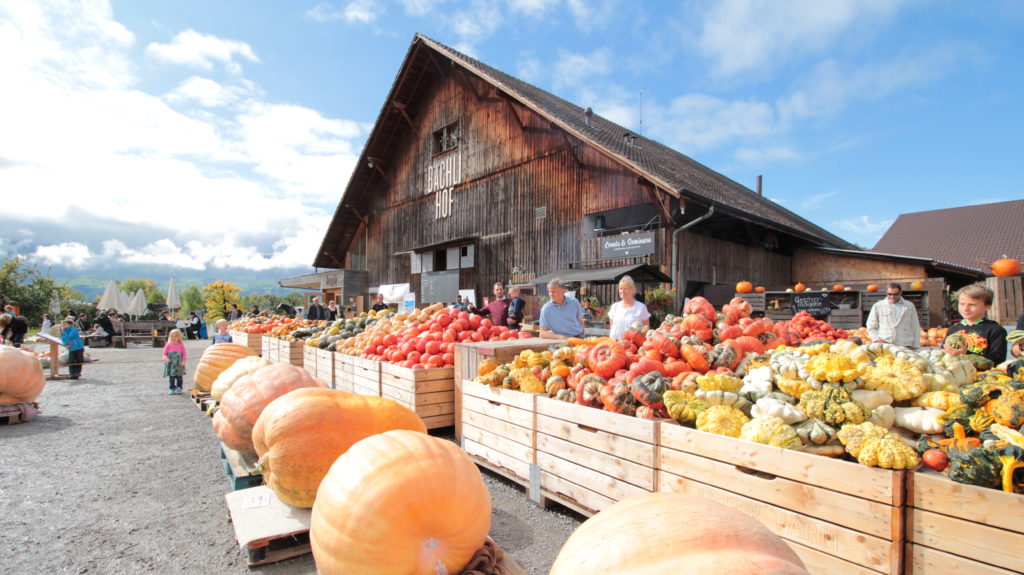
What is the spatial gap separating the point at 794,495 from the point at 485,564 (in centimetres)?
149

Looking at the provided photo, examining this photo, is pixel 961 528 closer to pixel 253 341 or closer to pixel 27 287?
pixel 253 341

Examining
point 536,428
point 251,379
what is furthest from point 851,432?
point 251,379

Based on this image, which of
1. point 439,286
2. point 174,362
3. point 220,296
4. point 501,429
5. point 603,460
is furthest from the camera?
point 220,296

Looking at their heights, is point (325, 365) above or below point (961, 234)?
below

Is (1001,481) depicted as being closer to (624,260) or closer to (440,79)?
(624,260)

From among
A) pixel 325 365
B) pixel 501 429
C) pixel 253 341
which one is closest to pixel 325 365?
pixel 325 365

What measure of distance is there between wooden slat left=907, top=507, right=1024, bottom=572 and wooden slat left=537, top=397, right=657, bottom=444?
122 centimetres

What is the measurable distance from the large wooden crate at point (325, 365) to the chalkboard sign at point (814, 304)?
30.6 ft

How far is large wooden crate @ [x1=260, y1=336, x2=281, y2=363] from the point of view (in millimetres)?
10422

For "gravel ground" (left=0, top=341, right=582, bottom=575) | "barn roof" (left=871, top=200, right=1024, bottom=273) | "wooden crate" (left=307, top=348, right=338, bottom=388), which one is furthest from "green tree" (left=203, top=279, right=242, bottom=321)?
"barn roof" (left=871, top=200, right=1024, bottom=273)

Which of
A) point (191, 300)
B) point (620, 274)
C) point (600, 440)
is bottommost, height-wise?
point (191, 300)

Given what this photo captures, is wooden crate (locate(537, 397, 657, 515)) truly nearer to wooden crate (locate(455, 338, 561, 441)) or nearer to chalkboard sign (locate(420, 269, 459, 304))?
wooden crate (locate(455, 338, 561, 441))

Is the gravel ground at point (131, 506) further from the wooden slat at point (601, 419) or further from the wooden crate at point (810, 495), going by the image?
the wooden crate at point (810, 495)

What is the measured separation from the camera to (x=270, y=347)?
35.9ft
